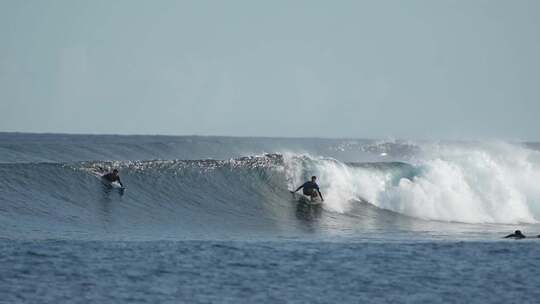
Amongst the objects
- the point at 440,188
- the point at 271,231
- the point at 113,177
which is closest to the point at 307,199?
the point at 440,188

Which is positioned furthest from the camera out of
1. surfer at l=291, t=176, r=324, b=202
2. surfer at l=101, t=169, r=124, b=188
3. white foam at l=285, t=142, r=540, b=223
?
white foam at l=285, t=142, r=540, b=223

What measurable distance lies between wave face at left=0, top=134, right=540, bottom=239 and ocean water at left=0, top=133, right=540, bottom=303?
2.6 inches

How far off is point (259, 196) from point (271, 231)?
6041mm

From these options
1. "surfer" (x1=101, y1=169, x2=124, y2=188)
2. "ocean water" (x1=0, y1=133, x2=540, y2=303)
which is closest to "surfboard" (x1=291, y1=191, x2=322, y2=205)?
"ocean water" (x1=0, y1=133, x2=540, y2=303)

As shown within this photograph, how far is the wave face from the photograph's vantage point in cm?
2200

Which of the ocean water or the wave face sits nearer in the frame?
the ocean water

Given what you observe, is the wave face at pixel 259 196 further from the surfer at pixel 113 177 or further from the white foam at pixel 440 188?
the surfer at pixel 113 177

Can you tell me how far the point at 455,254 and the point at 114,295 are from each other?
7.67 m

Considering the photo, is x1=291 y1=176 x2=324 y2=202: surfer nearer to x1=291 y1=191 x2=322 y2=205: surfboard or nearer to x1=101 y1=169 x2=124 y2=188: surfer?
x1=291 y1=191 x2=322 y2=205: surfboard

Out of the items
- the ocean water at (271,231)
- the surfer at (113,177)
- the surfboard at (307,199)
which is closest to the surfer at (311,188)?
the surfboard at (307,199)

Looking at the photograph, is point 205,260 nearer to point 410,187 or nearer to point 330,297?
point 330,297

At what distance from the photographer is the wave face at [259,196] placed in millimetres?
22000

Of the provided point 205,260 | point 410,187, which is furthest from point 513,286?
point 410,187

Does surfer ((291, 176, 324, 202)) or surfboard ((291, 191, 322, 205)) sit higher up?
surfer ((291, 176, 324, 202))
